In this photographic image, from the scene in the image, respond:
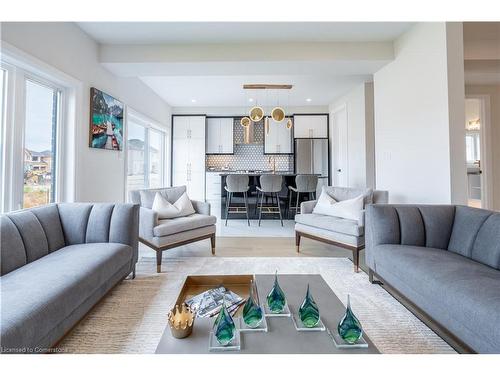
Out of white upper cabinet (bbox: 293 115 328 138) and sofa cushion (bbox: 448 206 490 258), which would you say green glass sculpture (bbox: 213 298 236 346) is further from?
white upper cabinet (bbox: 293 115 328 138)

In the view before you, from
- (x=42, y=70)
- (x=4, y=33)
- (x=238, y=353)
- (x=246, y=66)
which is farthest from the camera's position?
(x=246, y=66)

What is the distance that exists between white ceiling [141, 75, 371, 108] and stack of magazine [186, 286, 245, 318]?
426cm

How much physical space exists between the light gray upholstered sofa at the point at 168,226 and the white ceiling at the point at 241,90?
2690mm

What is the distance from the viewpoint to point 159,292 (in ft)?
7.39

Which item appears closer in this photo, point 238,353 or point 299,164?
point 238,353

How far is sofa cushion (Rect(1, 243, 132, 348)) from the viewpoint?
3.76ft

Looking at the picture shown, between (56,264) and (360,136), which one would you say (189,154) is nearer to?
(360,136)

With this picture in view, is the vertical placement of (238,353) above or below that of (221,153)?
below

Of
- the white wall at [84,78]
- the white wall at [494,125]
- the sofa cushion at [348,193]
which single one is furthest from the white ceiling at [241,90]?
the sofa cushion at [348,193]

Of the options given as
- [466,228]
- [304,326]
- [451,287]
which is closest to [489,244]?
[466,228]
